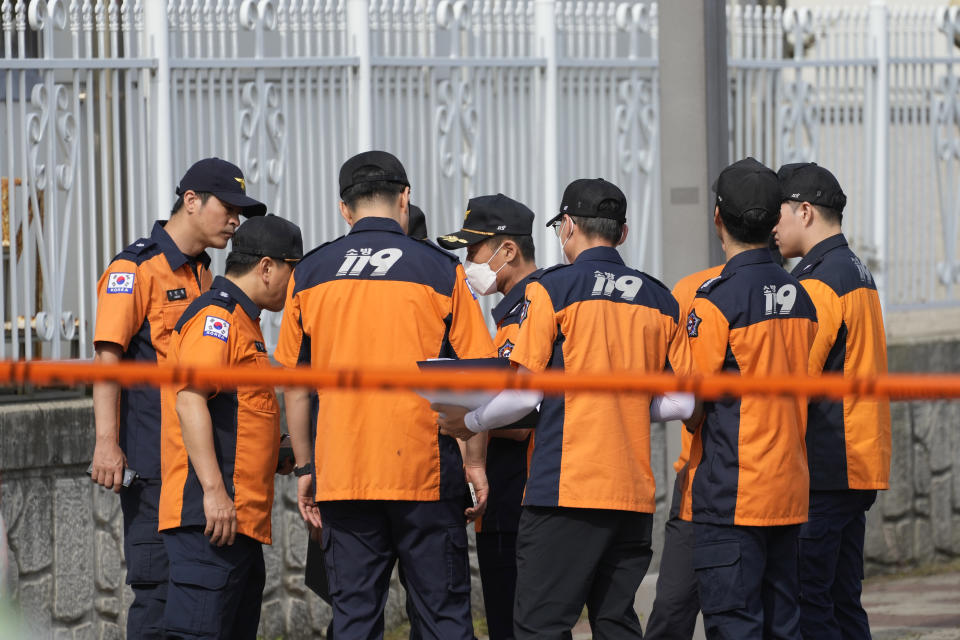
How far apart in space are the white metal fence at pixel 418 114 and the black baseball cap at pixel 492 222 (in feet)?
5.18

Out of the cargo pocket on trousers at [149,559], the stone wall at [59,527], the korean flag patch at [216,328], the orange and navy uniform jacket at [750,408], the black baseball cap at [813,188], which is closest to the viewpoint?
the orange and navy uniform jacket at [750,408]

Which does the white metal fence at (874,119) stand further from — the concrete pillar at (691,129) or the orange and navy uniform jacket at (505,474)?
the orange and navy uniform jacket at (505,474)

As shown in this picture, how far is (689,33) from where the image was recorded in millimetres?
6434

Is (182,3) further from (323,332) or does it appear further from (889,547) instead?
(889,547)

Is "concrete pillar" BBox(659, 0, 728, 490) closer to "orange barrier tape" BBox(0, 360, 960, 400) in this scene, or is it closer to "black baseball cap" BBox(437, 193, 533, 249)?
"black baseball cap" BBox(437, 193, 533, 249)

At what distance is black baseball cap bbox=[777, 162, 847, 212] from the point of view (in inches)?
217

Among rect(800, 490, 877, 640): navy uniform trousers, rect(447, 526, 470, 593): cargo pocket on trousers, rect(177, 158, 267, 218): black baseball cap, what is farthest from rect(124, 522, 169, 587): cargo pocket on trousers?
rect(800, 490, 877, 640): navy uniform trousers

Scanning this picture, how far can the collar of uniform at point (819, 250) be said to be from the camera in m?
5.43

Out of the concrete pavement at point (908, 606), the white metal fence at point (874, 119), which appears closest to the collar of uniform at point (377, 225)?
the concrete pavement at point (908, 606)

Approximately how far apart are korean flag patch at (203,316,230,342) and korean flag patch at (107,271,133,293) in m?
0.46

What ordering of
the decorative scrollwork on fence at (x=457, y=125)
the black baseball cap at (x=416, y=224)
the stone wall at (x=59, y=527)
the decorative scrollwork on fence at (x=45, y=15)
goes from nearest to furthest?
the black baseball cap at (x=416, y=224), the stone wall at (x=59, y=527), the decorative scrollwork on fence at (x=45, y=15), the decorative scrollwork on fence at (x=457, y=125)

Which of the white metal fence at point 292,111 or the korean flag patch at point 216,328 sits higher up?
the white metal fence at point 292,111

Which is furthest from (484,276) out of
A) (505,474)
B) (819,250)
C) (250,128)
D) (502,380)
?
(502,380)

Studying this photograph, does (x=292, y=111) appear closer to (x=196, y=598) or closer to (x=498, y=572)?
(x=498, y=572)
